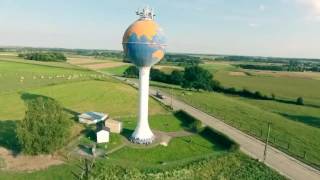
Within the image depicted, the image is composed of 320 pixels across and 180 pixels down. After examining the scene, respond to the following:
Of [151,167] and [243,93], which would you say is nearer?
[151,167]

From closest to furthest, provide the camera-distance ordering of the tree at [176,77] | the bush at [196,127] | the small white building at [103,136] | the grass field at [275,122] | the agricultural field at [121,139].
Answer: the agricultural field at [121,139] < the small white building at [103,136] < the grass field at [275,122] < the bush at [196,127] < the tree at [176,77]

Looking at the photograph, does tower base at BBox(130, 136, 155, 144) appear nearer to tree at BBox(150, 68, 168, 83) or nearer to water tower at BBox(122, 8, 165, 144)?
water tower at BBox(122, 8, 165, 144)

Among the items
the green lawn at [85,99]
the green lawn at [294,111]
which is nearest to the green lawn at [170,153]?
the green lawn at [85,99]

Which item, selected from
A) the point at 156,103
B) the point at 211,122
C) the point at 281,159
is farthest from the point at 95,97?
the point at 281,159

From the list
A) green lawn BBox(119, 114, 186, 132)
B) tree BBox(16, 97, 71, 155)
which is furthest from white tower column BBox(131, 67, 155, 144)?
tree BBox(16, 97, 71, 155)

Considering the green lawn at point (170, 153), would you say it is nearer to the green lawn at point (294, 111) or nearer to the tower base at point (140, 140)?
the tower base at point (140, 140)

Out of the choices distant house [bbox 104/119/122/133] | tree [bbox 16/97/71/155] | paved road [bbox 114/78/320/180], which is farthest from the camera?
distant house [bbox 104/119/122/133]

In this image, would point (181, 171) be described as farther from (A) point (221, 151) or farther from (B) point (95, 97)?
(B) point (95, 97)
